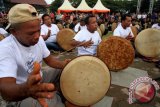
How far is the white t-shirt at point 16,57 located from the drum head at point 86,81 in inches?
20.2

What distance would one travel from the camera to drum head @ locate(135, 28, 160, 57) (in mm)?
6812

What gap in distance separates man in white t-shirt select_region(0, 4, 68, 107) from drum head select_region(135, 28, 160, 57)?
15.3 feet

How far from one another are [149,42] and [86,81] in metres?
4.26

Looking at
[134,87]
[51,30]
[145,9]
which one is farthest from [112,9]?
[134,87]

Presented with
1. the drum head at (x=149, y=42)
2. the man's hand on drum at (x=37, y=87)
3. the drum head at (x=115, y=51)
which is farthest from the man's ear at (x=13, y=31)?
the drum head at (x=149, y=42)

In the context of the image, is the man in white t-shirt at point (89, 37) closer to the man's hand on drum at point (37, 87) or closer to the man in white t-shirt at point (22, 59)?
the man in white t-shirt at point (22, 59)

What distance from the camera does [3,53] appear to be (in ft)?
6.89

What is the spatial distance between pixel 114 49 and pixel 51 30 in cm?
364

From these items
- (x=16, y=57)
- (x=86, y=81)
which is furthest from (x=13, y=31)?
(x=86, y=81)

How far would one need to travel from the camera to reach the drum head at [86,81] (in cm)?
296

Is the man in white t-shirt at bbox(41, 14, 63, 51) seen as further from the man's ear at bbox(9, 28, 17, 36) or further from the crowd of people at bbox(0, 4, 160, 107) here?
the man's ear at bbox(9, 28, 17, 36)

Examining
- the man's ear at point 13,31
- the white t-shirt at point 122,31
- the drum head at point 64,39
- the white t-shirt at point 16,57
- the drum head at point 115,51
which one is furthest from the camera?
the drum head at point 64,39

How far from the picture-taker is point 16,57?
224 centimetres

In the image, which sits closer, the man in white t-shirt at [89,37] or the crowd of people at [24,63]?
the crowd of people at [24,63]
